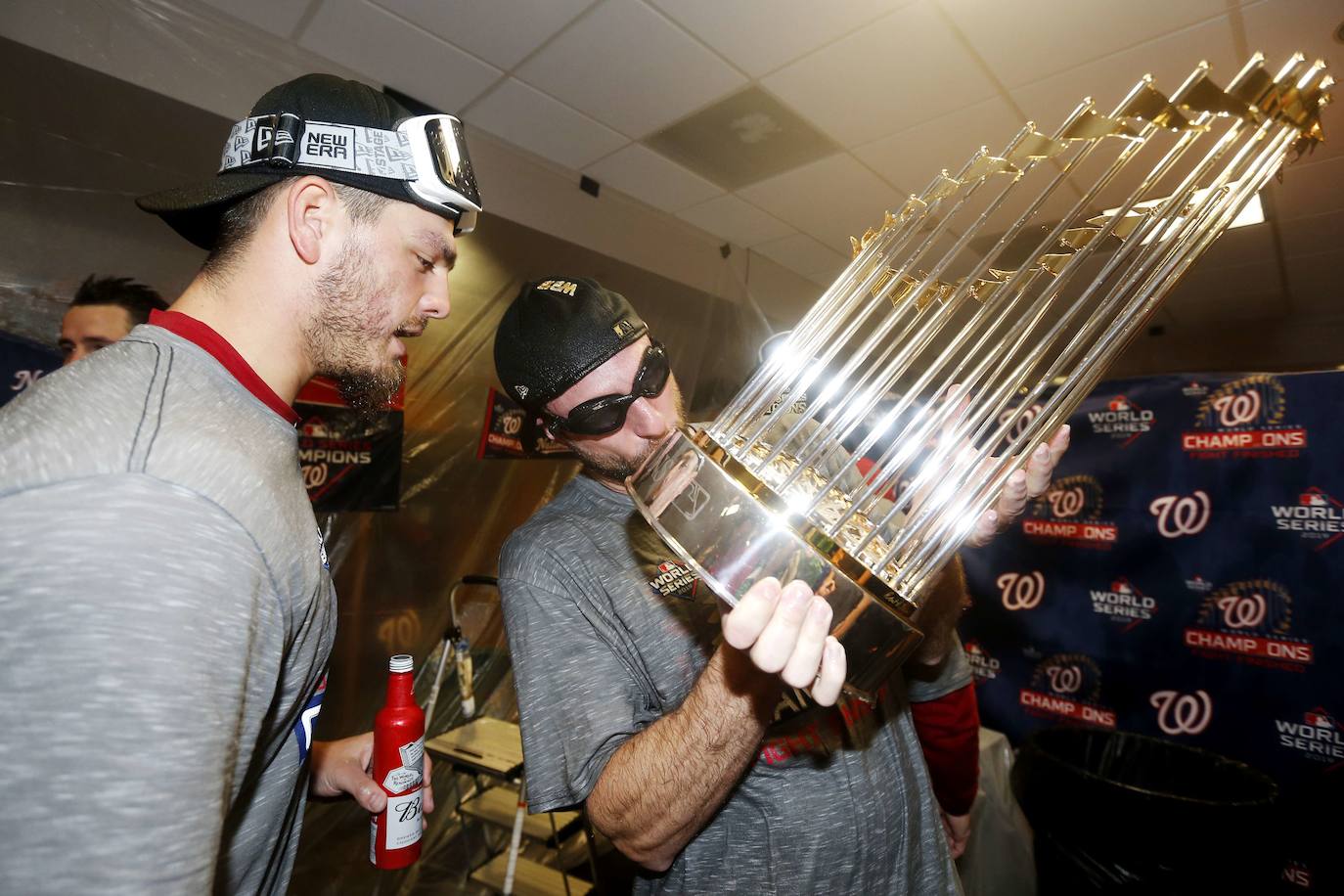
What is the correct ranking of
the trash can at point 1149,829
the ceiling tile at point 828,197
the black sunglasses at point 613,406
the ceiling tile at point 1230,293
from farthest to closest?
the ceiling tile at point 1230,293
the ceiling tile at point 828,197
the trash can at point 1149,829
the black sunglasses at point 613,406

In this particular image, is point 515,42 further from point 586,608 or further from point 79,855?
point 79,855

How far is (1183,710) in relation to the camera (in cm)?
266

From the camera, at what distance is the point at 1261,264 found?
480 cm

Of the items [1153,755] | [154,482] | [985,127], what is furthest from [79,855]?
[985,127]

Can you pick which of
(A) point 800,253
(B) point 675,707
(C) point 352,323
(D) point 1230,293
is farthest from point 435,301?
(D) point 1230,293

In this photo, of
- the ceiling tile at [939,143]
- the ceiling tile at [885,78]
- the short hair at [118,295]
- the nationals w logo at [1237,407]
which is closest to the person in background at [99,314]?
the short hair at [118,295]

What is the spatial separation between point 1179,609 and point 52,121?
5.01 meters

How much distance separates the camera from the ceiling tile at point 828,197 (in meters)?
3.68

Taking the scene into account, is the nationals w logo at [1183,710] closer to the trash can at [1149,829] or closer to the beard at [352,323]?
the trash can at [1149,829]

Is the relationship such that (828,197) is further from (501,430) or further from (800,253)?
(501,430)

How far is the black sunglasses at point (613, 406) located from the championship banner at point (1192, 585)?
2680 millimetres

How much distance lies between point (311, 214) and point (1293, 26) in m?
3.57

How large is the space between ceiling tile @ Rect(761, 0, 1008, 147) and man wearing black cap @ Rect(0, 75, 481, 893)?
230cm

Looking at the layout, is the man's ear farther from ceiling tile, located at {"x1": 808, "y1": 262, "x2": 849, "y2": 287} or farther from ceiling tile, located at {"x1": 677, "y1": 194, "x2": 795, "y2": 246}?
ceiling tile, located at {"x1": 808, "y1": 262, "x2": 849, "y2": 287}
